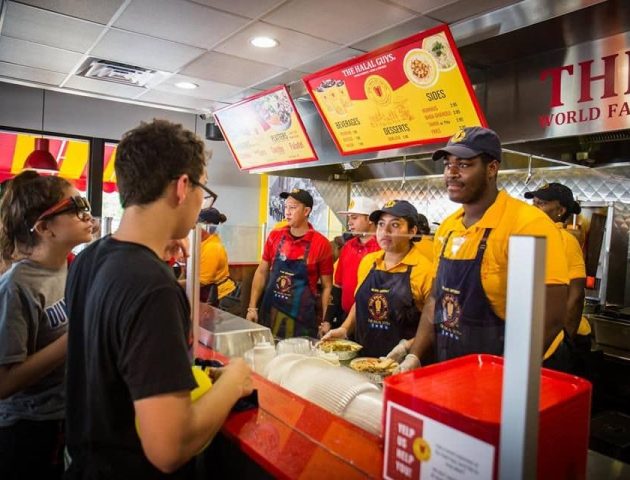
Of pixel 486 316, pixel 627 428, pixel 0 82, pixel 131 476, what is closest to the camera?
pixel 131 476

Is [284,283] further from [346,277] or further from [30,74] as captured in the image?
[30,74]

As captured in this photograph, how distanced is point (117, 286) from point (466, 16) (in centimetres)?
290

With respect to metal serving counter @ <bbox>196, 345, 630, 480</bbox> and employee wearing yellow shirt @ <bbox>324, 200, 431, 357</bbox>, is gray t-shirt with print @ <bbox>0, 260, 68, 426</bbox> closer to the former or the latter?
metal serving counter @ <bbox>196, 345, 630, 480</bbox>

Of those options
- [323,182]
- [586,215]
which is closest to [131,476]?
[586,215]

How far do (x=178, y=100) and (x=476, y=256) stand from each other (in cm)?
470

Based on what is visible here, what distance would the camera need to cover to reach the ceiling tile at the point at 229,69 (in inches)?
166

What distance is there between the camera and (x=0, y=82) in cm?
573

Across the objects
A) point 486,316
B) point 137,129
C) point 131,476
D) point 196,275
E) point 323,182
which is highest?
point 323,182

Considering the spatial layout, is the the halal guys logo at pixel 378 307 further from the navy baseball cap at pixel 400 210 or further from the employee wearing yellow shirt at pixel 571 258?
the employee wearing yellow shirt at pixel 571 258

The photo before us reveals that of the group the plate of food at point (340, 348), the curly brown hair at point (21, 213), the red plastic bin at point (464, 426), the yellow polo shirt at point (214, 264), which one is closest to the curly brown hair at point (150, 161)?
the red plastic bin at point (464, 426)

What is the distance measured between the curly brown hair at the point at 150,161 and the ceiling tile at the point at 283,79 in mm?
3553

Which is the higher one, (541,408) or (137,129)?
(137,129)

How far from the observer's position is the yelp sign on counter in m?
0.85

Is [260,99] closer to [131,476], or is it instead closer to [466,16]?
[466,16]
